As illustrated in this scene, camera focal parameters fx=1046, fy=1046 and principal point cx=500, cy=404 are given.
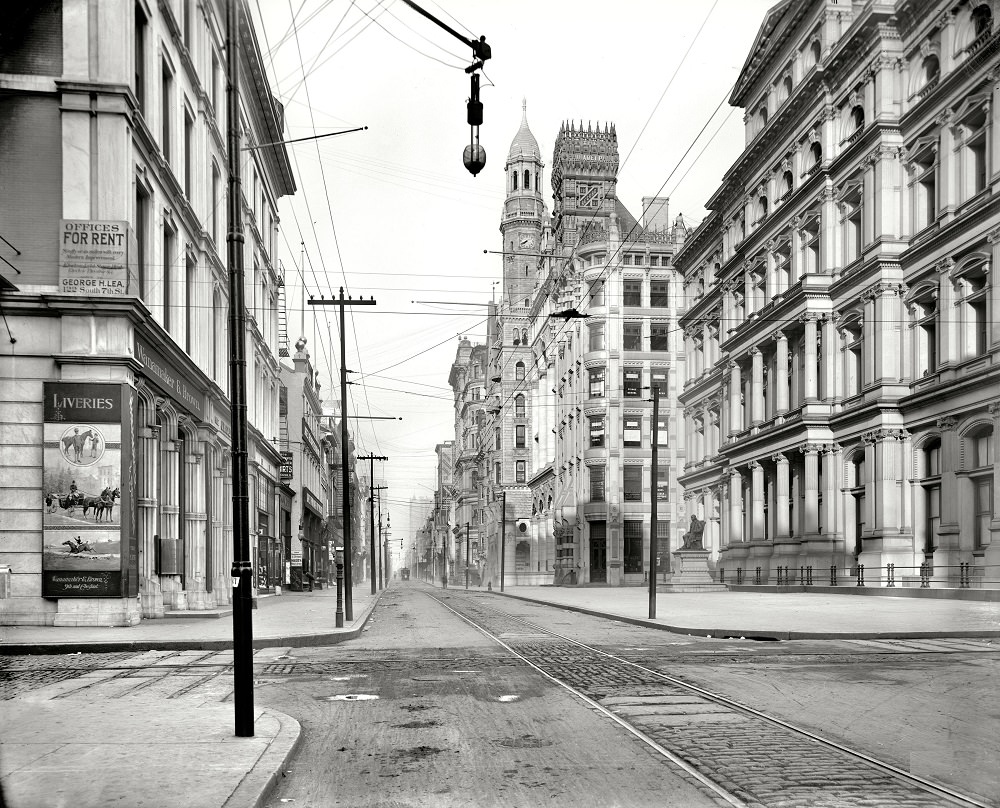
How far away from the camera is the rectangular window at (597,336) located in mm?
79688

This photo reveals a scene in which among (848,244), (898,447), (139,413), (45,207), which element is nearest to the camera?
(45,207)

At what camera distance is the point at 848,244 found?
4431 centimetres

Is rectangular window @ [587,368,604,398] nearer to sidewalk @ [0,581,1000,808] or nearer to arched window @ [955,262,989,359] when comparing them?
arched window @ [955,262,989,359]

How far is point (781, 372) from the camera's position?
49.8 metres

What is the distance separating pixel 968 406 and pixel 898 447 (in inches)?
221

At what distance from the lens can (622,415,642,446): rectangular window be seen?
257ft

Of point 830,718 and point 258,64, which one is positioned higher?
point 258,64

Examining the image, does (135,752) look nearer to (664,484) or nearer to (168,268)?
(168,268)

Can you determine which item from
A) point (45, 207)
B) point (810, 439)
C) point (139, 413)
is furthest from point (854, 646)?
point (810, 439)

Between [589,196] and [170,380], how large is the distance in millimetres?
74029

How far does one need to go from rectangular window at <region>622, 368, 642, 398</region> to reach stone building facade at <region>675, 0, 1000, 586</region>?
16.8 meters

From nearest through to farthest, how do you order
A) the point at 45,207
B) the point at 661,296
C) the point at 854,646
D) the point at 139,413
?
1. the point at 854,646
2. the point at 45,207
3. the point at 139,413
4. the point at 661,296

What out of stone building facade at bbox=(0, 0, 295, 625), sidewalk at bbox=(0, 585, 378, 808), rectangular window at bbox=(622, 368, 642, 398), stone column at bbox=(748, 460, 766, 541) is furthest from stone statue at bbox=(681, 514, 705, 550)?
sidewalk at bbox=(0, 585, 378, 808)

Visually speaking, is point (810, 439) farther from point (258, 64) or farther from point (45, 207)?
point (45, 207)
